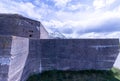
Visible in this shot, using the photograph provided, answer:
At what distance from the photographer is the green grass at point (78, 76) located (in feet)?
20.7

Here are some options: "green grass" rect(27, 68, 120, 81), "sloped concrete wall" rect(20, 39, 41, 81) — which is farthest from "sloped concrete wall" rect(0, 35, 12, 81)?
"green grass" rect(27, 68, 120, 81)

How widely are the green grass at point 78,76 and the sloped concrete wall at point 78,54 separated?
0.24 meters

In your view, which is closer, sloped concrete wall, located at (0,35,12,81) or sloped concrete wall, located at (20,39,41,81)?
sloped concrete wall, located at (0,35,12,81)

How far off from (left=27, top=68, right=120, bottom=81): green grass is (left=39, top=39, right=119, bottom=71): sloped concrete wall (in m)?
0.24

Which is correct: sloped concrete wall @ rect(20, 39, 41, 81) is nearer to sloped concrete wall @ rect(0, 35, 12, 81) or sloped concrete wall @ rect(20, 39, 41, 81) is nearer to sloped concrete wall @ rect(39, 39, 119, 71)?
sloped concrete wall @ rect(39, 39, 119, 71)

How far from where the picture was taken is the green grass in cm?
631

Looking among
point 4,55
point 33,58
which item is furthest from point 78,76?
point 4,55

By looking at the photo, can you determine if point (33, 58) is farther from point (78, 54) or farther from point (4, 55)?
point (4, 55)

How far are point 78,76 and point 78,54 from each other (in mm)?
1191

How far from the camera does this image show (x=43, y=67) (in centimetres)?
711

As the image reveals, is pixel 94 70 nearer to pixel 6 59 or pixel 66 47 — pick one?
pixel 66 47

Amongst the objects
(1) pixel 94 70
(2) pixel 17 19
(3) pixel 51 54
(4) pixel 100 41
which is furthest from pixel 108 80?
(2) pixel 17 19

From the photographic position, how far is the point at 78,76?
6605 millimetres

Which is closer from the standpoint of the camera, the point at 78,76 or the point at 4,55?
the point at 4,55
